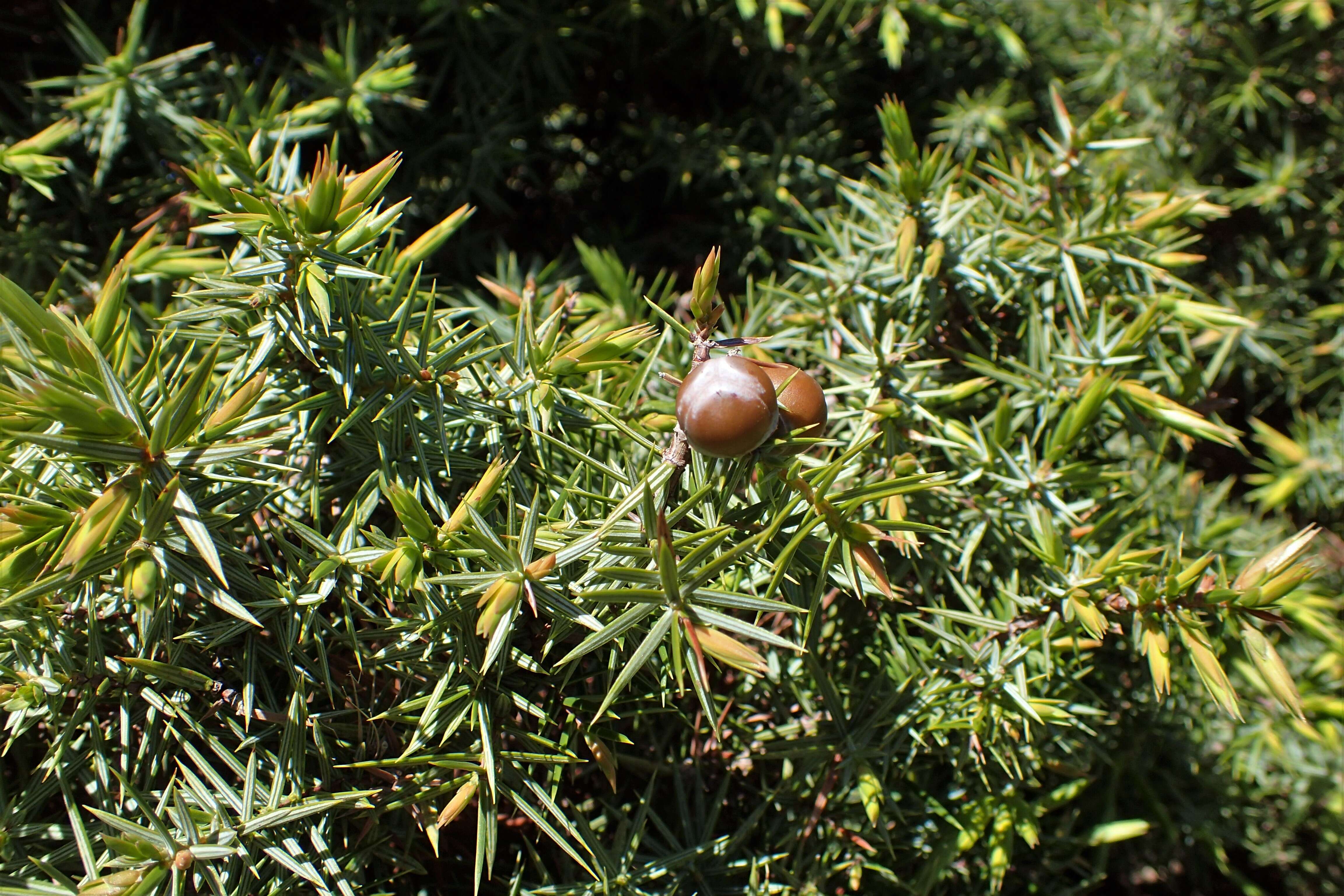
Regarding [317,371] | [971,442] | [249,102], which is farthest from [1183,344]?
[249,102]

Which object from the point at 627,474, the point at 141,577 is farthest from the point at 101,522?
the point at 627,474

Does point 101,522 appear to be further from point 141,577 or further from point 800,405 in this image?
point 800,405

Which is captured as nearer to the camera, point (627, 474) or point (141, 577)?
point (141, 577)

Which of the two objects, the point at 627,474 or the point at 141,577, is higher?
the point at 627,474

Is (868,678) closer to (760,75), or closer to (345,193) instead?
(345,193)

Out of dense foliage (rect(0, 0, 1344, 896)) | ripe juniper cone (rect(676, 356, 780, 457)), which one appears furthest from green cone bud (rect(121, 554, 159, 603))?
ripe juniper cone (rect(676, 356, 780, 457))
